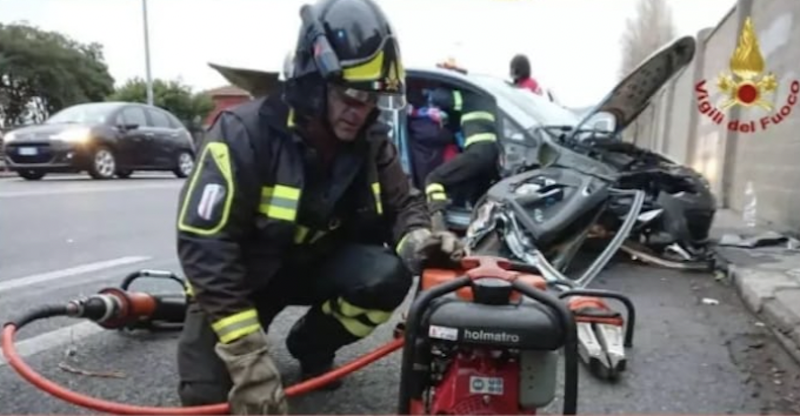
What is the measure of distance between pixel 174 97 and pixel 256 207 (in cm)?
2760

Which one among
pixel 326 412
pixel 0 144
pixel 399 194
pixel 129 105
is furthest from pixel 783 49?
pixel 0 144

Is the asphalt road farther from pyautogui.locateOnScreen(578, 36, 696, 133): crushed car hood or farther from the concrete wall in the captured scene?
the concrete wall

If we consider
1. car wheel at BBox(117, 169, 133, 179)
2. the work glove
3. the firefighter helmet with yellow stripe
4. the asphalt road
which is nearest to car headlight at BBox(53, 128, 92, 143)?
car wheel at BBox(117, 169, 133, 179)

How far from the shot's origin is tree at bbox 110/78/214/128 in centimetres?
2653

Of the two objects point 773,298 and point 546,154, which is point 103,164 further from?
point 773,298

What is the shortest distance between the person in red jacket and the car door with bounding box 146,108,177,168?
23.0ft

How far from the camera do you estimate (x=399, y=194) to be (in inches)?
98.9

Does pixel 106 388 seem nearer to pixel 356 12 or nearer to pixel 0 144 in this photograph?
pixel 356 12

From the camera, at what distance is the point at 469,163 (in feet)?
17.8

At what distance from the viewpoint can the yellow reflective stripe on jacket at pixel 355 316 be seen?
2.43 m

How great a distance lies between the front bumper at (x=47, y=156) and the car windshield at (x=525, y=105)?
750cm

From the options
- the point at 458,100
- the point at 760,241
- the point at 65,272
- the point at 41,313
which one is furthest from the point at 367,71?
the point at 760,241

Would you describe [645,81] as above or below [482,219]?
above

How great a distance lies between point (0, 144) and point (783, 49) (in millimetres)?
11612
